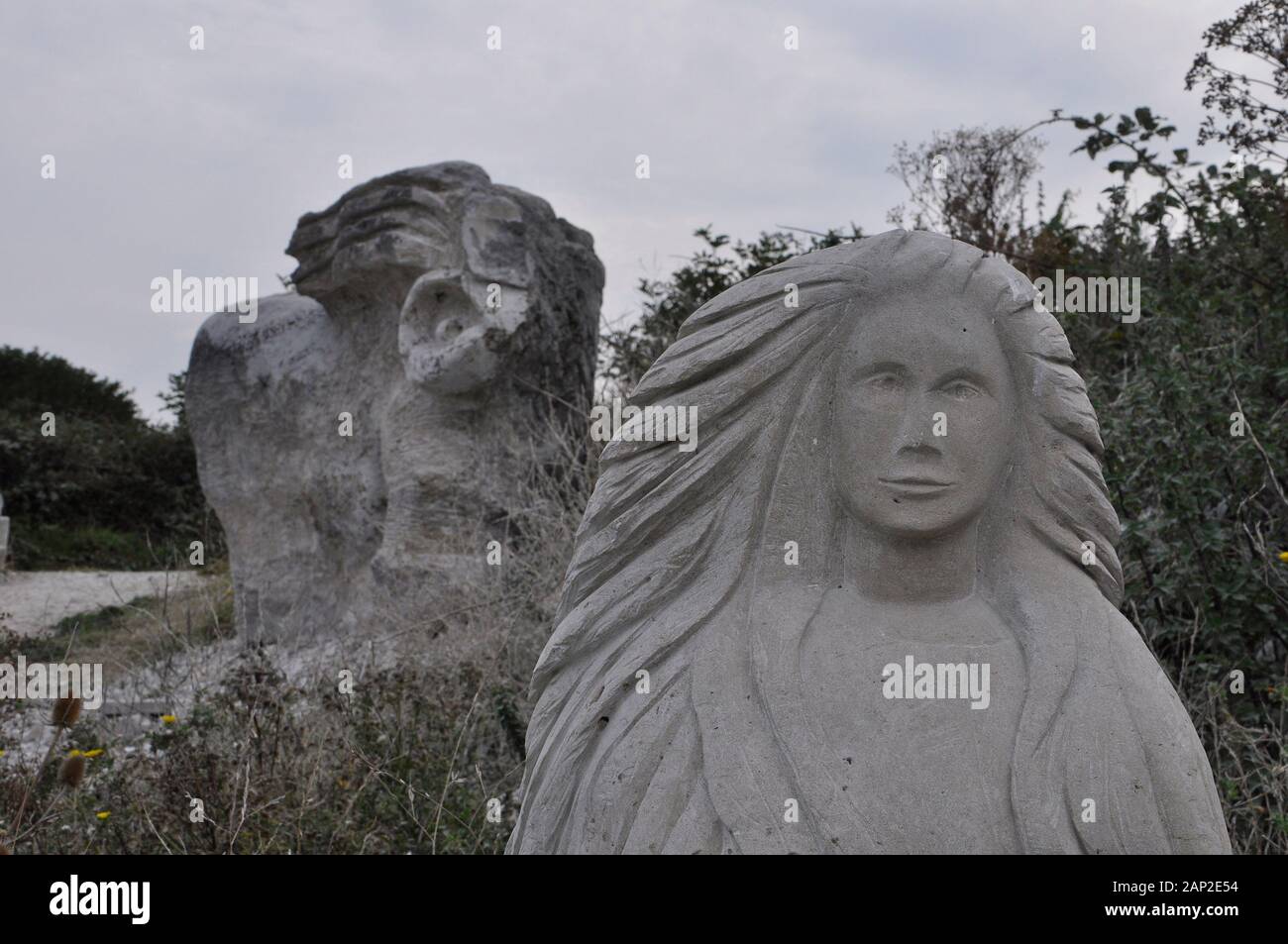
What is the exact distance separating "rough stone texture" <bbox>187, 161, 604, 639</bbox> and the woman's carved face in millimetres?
5535

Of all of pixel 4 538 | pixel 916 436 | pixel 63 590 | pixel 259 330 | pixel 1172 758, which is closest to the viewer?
pixel 1172 758

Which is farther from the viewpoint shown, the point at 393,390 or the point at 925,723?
the point at 393,390

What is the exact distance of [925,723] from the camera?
231 cm

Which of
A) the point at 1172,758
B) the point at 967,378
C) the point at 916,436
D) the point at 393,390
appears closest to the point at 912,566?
the point at 916,436

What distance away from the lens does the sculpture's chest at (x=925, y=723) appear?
223 cm

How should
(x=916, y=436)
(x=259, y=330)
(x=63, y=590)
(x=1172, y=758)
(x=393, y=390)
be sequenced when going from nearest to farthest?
(x=1172, y=758)
(x=916, y=436)
(x=393, y=390)
(x=259, y=330)
(x=63, y=590)

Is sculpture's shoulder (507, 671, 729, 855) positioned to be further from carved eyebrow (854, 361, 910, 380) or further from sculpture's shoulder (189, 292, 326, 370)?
sculpture's shoulder (189, 292, 326, 370)

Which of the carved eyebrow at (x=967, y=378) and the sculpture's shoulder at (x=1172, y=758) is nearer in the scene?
the sculpture's shoulder at (x=1172, y=758)

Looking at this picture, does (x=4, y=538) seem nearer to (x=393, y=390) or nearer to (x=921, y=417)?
(x=393, y=390)

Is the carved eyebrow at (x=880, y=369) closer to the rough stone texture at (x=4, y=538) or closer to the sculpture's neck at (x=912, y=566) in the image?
the sculpture's neck at (x=912, y=566)

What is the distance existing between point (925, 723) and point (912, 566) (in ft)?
0.97

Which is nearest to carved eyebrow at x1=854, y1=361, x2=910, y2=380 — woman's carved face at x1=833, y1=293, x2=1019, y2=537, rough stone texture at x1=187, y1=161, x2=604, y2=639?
woman's carved face at x1=833, y1=293, x2=1019, y2=537

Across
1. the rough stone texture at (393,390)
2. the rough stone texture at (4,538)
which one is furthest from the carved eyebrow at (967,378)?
the rough stone texture at (4,538)

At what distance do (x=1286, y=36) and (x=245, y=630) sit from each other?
6993 mm
